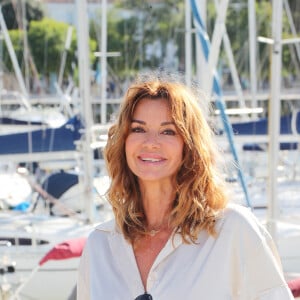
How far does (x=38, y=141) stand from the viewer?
25.7 feet

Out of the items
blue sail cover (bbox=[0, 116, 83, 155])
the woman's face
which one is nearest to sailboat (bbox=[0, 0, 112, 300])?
blue sail cover (bbox=[0, 116, 83, 155])

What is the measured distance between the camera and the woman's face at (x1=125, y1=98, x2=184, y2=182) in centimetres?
193

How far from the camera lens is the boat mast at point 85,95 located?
23.7 feet

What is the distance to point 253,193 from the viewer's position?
9383 mm

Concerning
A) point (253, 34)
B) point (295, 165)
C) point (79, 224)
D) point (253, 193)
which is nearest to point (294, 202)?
point (253, 193)

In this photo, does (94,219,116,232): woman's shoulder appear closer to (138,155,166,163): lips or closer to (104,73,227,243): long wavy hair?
(104,73,227,243): long wavy hair

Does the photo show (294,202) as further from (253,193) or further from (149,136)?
(149,136)

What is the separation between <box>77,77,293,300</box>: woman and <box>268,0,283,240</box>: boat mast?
3.52 meters

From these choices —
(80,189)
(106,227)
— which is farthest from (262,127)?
(106,227)

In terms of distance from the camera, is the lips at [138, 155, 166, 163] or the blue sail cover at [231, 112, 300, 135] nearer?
the lips at [138, 155, 166, 163]

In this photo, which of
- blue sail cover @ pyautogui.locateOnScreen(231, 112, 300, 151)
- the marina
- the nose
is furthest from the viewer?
blue sail cover @ pyautogui.locateOnScreen(231, 112, 300, 151)

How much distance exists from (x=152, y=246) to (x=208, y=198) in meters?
0.17

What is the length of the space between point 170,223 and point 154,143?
0.62 feet

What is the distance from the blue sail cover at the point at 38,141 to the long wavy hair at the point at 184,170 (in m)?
5.71
